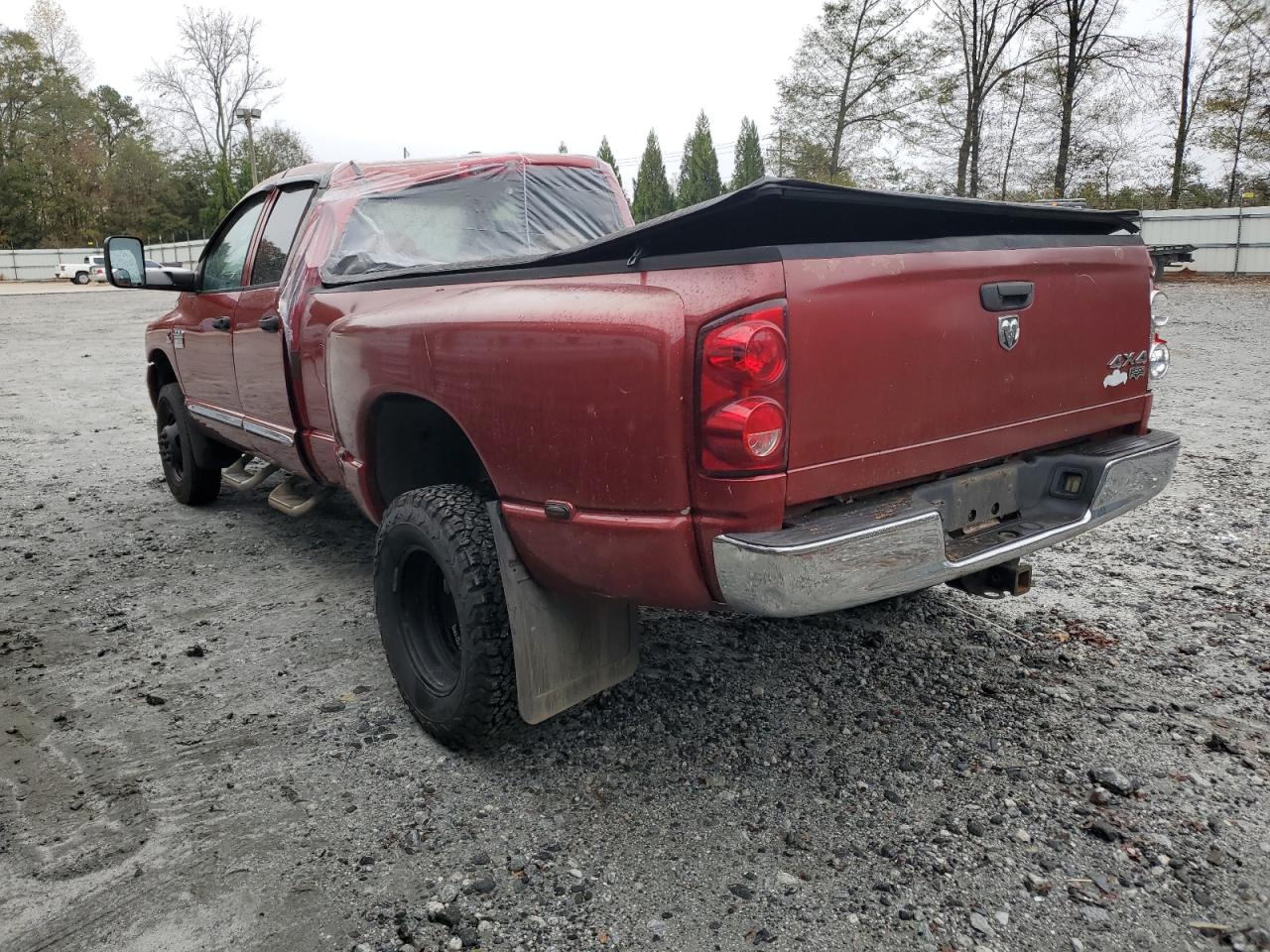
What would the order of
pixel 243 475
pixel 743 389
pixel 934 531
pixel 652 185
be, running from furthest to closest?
pixel 652 185, pixel 243 475, pixel 934 531, pixel 743 389

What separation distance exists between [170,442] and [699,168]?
4644cm

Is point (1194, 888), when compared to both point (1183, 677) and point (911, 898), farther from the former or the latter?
point (1183, 677)

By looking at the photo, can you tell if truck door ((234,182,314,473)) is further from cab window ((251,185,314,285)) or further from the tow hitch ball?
the tow hitch ball

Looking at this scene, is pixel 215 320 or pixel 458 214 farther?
pixel 215 320

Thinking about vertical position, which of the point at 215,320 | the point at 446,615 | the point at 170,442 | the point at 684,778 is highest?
the point at 215,320

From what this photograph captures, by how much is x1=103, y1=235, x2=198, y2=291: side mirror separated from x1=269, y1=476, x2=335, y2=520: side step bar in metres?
1.31

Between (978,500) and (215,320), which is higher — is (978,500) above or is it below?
below

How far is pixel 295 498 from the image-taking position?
4.62m

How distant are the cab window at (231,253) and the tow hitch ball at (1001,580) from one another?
370cm

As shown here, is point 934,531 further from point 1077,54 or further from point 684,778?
point 1077,54

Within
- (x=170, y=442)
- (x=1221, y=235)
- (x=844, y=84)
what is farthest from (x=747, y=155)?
→ (x=170, y=442)

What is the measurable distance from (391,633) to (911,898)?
176cm

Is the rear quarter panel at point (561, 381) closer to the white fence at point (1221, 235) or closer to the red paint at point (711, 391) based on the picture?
the red paint at point (711, 391)

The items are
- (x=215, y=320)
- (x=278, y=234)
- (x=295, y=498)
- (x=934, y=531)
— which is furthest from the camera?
(x=215, y=320)
